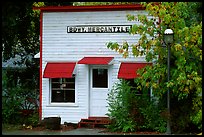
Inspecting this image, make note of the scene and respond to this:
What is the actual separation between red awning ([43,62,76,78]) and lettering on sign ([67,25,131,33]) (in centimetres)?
129

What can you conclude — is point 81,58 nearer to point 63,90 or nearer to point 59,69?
point 59,69

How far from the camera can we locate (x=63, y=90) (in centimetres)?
1794

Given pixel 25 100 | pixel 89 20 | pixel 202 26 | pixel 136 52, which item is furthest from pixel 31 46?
pixel 202 26

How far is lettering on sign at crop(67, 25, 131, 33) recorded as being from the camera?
1725 cm

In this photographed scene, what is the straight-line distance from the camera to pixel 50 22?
58.7 ft

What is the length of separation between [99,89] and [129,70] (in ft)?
4.79

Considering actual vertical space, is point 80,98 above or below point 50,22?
below

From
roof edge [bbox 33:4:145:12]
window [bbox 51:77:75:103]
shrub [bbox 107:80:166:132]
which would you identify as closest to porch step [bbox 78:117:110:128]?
shrub [bbox 107:80:166:132]

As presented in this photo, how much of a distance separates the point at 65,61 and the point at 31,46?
3.94 meters

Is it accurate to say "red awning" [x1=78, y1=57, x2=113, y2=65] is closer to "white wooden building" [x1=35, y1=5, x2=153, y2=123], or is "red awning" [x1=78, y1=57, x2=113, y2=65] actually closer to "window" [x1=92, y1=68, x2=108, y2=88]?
"white wooden building" [x1=35, y1=5, x2=153, y2=123]

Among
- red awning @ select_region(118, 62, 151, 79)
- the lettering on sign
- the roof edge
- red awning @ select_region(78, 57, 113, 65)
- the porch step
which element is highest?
the roof edge

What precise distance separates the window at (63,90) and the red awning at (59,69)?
0.58m

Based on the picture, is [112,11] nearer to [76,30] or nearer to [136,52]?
[76,30]

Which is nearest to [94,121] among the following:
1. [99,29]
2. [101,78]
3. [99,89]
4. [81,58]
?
[99,89]
